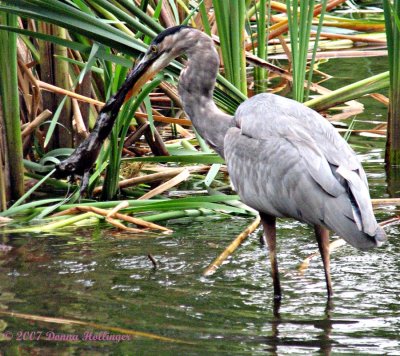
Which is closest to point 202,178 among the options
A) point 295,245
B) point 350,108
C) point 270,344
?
point 295,245

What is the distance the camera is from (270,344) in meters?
3.96

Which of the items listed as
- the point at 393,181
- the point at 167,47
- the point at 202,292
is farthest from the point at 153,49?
the point at 393,181

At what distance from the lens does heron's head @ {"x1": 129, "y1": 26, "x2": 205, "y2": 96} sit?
5242mm

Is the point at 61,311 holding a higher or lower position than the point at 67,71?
lower

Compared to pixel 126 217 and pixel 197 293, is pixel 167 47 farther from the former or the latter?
pixel 197 293

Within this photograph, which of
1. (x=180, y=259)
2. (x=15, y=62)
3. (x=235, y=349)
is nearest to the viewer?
(x=235, y=349)

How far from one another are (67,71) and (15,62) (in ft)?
2.79

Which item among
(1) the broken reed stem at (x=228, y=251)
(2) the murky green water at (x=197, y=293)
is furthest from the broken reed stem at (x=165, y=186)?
(1) the broken reed stem at (x=228, y=251)

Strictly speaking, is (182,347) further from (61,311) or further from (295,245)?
(295,245)

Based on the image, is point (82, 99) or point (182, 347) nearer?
point (182, 347)

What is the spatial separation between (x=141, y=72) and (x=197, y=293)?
1364mm

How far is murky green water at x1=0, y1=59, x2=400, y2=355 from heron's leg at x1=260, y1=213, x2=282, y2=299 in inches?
2.7

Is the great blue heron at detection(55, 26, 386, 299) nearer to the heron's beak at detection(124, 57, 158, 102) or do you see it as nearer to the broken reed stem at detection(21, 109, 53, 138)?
the heron's beak at detection(124, 57, 158, 102)

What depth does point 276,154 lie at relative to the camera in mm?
4672
